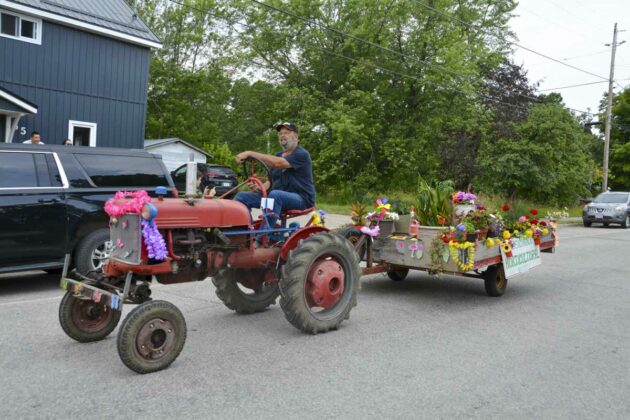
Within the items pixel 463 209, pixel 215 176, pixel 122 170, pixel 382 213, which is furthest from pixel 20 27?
pixel 463 209

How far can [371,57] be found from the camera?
30891 mm

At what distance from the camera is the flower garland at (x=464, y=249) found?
7.01 meters

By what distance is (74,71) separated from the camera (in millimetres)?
18375

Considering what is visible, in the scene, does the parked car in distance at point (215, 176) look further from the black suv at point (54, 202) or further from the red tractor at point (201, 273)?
the red tractor at point (201, 273)

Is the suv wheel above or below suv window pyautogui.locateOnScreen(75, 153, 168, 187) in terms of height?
below

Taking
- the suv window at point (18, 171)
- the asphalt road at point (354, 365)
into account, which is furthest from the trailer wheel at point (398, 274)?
the suv window at point (18, 171)

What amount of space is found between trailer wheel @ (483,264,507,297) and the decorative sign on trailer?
0.15 m

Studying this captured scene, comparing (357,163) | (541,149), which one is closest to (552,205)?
(541,149)

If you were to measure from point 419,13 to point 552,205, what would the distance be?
11.8 meters

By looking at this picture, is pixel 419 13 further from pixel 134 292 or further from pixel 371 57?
pixel 134 292

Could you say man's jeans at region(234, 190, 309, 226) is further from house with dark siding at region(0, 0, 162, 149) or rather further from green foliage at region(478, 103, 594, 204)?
green foliage at region(478, 103, 594, 204)

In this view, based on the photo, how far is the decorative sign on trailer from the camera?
7.73m

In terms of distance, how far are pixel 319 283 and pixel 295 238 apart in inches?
21.5

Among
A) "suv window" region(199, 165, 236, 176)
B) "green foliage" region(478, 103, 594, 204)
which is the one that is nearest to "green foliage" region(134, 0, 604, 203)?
"green foliage" region(478, 103, 594, 204)
